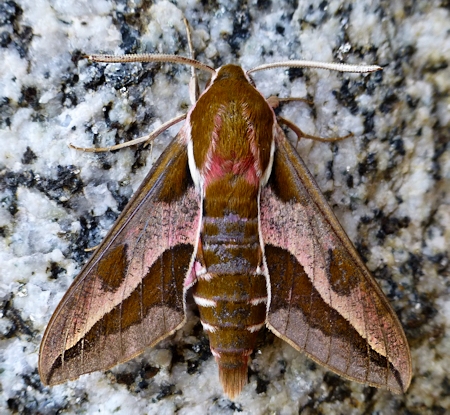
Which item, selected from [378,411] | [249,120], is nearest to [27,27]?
[249,120]

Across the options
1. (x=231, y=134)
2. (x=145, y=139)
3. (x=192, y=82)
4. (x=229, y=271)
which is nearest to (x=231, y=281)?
(x=229, y=271)

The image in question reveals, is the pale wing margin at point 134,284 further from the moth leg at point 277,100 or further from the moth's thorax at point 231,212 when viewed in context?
the moth leg at point 277,100

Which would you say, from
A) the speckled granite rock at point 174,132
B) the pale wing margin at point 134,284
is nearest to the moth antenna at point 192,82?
the speckled granite rock at point 174,132

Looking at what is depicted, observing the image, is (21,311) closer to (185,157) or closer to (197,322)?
(197,322)

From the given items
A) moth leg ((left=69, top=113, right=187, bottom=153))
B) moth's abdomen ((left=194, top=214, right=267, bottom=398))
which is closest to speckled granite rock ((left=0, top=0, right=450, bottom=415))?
moth leg ((left=69, top=113, right=187, bottom=153))

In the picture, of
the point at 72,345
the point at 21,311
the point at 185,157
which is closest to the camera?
the point at 72,345

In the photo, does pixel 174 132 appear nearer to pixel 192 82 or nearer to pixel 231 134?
pixel 192 82
